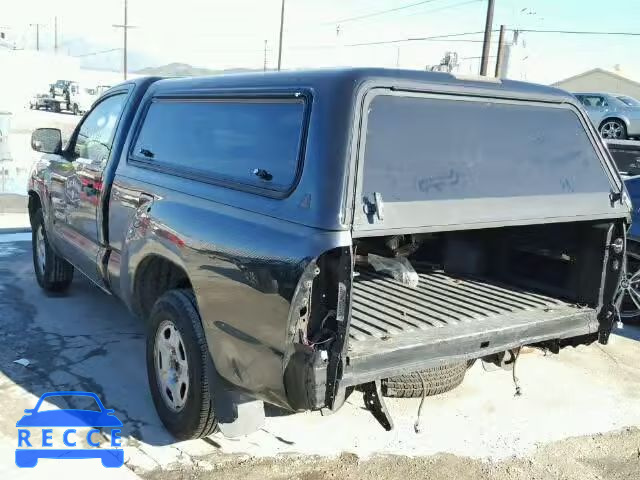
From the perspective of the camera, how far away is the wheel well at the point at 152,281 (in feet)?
12.0

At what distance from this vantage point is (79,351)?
467cm

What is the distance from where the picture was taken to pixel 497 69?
1086 inches

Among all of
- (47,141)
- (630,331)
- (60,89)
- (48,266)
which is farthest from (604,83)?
(47,141)

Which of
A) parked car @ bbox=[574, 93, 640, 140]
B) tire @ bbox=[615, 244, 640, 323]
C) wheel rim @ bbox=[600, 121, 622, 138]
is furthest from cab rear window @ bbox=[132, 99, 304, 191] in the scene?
wheel rim @ bbox=[600, 121, 622, 138]

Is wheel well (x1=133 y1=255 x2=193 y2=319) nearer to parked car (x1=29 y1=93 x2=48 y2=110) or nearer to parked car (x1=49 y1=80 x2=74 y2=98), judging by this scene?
parked car (x1=49 y1=80 x2=74 y2=98)

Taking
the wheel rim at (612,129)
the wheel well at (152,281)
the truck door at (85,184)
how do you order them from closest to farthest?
the wheel well at (152,281), the truck door at (85,184), the wheel rim at (612,129)

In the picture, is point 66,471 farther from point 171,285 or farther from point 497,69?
point 497,69

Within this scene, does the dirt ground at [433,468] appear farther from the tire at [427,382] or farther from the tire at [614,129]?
the tire at [614,129]

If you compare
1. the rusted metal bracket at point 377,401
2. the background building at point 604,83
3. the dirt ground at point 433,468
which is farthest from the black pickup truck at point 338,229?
the background building at point 604,83

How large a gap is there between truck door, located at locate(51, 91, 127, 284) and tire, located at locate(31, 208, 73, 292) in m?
0.54

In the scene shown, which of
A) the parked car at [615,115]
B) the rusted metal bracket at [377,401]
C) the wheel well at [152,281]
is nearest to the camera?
the rusted metal bracket at [377,401]

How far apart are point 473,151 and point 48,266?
4387 mm

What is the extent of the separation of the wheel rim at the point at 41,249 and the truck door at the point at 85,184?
0.71 metres

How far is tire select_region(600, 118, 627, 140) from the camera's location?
53.8 ft
